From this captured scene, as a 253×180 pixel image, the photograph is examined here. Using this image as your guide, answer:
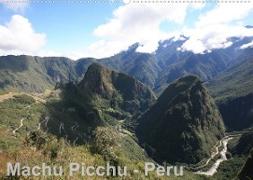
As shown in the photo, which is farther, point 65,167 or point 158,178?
point 158,178

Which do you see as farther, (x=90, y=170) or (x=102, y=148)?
(x=102, y=148)

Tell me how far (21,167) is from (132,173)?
1823cm

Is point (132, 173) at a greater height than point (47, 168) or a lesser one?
lesser

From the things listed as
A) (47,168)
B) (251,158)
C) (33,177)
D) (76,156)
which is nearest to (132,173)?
(76,156)

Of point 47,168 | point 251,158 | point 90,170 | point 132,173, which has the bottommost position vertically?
point 251,158

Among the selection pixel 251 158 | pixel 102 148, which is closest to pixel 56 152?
pixel 102 148

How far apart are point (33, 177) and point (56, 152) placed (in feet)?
33.1

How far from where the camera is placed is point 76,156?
130 feet

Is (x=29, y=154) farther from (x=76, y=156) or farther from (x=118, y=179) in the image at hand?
(x=118, y=179)

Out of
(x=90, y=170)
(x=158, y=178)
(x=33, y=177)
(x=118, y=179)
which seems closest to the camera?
(x=33, y=177)

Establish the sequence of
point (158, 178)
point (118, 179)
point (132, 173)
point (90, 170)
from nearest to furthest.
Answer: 1. point (90, 170)
2. point (118, 179)
3. point (132, 173)
4. point (158, 178)

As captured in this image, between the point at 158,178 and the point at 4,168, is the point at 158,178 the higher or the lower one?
the lower one

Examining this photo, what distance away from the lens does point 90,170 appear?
124 feet

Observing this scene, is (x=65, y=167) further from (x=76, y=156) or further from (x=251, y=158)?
(x=251, y=158)
